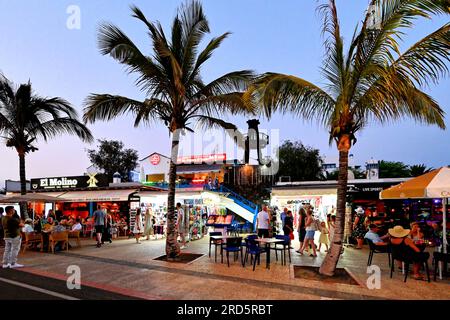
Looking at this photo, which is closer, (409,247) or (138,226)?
(409,247)

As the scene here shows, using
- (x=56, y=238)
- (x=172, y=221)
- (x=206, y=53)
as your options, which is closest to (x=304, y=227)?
(x=172, y=221)

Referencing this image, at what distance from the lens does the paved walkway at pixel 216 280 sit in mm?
6656

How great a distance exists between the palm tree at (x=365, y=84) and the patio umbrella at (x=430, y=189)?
4.54 feet

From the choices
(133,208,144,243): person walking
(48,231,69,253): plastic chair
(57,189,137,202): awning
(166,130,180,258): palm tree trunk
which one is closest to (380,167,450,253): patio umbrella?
(166,130,180,258): palm tree trunk

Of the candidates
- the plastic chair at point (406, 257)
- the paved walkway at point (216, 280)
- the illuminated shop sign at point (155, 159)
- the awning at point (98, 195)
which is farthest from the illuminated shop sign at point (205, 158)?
the plastic chair at point (406, 257)

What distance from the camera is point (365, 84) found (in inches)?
314

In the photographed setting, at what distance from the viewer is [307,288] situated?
7121 mm

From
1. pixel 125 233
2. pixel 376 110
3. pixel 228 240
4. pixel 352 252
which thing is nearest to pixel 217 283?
pixel 228 240

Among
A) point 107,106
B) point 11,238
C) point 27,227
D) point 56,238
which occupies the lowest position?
point 56,238

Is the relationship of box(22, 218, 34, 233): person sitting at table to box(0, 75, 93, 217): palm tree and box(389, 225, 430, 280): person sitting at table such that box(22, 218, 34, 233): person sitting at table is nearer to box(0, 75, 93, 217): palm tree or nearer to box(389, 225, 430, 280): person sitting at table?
box(0, 75, 93, 217): palm tree

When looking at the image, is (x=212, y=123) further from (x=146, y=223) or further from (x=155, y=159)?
→ (x=155, y=159)

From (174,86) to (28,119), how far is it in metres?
8.36

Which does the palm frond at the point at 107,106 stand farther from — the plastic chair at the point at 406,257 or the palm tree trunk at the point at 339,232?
the plastic chair at the point at 406,257
